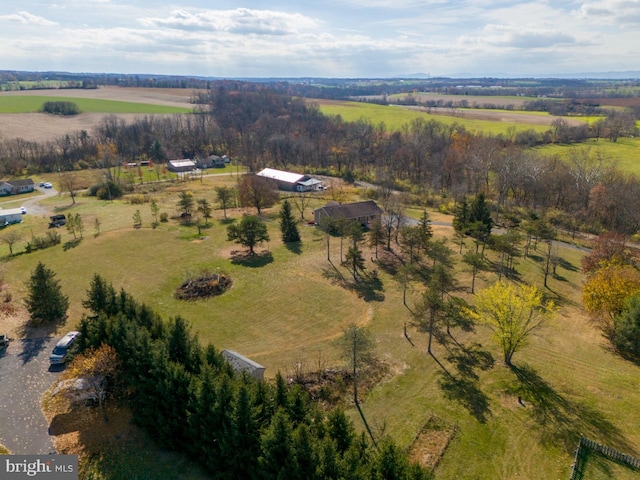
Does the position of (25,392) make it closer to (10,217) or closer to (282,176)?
(10,217)

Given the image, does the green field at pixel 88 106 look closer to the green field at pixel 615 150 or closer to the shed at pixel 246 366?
the green field at pixel 615 150

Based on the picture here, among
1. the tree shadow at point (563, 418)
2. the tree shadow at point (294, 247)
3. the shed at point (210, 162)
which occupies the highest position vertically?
the shed at point (210, 162)

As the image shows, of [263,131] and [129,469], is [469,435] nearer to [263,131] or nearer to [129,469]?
[129,469]

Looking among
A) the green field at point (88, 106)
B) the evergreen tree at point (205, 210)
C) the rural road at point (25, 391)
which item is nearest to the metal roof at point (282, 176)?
the evergreen tree at point (205, 210)

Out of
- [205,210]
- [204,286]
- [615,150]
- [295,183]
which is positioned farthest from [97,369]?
[615,150]

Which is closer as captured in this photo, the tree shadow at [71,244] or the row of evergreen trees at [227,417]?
the row of evergreen trees at [227,417]

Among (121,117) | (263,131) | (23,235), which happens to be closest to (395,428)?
(23,235)

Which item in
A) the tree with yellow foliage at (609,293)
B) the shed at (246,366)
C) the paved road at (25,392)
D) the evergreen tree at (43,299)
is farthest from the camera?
the evergreen tree at (43,299)

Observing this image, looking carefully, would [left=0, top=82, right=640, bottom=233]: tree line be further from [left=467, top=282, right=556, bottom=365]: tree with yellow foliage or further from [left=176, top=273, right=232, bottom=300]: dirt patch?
[left=176, top=273, right=232, bottom=300]: dirt patch
